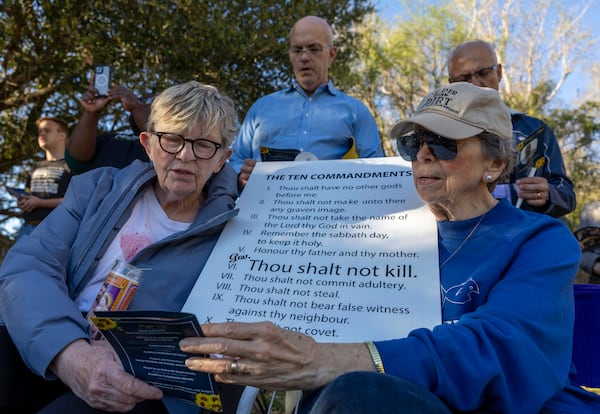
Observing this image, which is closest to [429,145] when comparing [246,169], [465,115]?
[465,115]

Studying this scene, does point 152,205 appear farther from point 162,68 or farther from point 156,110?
point 162,68

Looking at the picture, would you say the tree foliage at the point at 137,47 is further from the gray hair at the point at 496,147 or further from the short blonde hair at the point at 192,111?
the gray hair at the point at 496,147

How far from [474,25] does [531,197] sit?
23.1 metres

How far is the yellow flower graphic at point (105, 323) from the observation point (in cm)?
145

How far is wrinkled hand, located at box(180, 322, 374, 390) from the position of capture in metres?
1.31

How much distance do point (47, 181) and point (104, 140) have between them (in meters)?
1.93

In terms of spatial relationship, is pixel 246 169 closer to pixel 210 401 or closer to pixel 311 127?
pixel 311 127

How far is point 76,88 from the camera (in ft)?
23.5

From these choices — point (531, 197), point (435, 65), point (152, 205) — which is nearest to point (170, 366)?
point (152, 205)

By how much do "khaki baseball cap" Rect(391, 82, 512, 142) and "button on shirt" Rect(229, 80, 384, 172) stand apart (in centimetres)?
154

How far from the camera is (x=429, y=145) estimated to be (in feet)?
6.18

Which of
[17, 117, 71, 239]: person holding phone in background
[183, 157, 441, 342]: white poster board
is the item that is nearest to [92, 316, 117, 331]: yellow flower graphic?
[183, 157, 441, 342]: white poster board

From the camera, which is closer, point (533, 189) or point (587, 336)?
point (587, 336)

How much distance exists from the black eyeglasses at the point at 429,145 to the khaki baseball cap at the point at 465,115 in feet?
0.13
